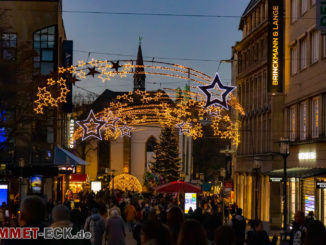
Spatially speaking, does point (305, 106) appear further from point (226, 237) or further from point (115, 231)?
point (226, 237)

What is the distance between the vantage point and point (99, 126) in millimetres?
33938

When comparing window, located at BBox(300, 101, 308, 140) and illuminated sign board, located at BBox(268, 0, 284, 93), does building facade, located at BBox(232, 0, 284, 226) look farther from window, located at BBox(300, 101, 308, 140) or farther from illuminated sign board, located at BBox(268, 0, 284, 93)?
window, located at BBox(300, 101, 308, 140)

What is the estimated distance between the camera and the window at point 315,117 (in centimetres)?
3213

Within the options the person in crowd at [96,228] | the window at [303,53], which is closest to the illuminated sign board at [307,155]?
the window at [303,53]

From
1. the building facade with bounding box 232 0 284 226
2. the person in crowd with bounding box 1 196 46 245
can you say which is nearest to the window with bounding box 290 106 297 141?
the building facade with bounding box 232 0 284 226

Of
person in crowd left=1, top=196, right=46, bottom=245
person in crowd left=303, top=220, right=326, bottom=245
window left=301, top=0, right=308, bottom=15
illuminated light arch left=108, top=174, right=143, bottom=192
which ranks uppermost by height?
window left=301, top=0, right=308, bottom=15

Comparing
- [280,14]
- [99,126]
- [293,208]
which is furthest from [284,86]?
[99,126]

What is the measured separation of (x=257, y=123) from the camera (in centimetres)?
4750

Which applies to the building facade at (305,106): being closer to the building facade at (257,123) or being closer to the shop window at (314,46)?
the shop window at (314,46)

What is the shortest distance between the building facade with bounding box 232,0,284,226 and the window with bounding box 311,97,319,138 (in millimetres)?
5986

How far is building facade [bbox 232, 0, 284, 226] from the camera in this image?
42469mm

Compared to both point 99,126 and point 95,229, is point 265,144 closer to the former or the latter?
point 99,126

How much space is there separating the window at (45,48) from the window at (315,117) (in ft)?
84.8

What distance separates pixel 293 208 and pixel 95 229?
850 inches
